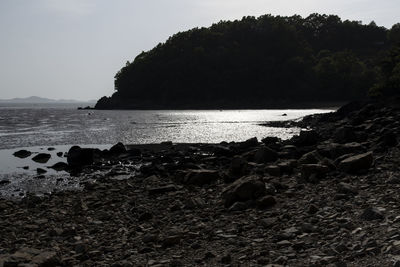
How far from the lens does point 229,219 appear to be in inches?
454

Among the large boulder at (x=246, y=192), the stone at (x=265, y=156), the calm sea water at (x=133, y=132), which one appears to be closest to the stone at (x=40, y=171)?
the stone at (x=265, y=156)

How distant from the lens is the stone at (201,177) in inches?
694

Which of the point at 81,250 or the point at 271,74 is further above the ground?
the point at 271,74

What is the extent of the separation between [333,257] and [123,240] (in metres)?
5.58

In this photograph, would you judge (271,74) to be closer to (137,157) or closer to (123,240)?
(137,157)

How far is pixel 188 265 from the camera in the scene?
27.9 feet

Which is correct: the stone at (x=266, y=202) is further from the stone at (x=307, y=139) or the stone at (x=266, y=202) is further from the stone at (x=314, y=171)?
the stone at (x=307, y=139)

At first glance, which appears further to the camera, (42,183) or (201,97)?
(201,97)

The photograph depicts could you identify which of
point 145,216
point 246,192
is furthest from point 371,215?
point 145,216

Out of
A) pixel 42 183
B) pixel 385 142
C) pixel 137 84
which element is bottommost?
pixel 42 183

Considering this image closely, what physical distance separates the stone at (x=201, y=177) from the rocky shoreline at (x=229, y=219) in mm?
45

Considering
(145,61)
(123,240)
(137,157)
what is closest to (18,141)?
(137,157)

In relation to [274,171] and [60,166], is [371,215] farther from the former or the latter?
[60,166]

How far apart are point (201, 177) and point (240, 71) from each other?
152 m
